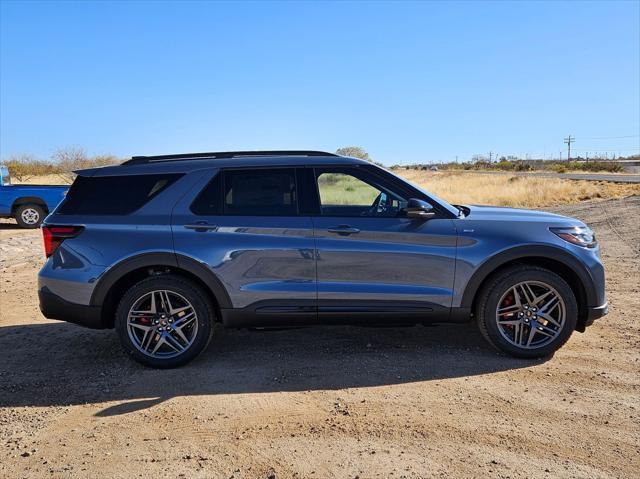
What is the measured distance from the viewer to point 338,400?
375 centimetres

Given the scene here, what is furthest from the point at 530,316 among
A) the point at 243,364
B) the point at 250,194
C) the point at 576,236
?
the point at 250,194

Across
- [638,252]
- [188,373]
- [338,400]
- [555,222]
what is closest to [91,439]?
[188,373]

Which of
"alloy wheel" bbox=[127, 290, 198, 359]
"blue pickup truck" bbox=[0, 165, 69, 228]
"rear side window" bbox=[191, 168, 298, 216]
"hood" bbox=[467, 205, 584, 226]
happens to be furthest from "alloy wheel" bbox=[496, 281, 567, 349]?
"blue pickup truck" bbox=[0, 165, 69, 228]

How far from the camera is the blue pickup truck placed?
15.1 metres

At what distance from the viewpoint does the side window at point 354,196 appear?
14.7 feet

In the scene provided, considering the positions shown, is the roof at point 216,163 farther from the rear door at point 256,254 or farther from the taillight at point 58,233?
the taillight at point 58,233

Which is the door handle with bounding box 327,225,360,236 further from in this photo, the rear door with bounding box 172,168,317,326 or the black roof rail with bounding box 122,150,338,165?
the black roof rail with bounding box 122,150,338,165

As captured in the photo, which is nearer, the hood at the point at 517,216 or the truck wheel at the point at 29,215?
the hood at the point at 517,216

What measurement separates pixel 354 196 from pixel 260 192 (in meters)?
0.84

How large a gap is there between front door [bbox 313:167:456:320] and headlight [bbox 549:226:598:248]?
3.16ft

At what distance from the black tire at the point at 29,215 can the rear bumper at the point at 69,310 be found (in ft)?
40.7

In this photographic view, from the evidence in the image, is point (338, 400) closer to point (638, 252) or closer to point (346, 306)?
point (346, 306)

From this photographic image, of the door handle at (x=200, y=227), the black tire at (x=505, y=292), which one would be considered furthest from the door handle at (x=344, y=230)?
the black tire at (x=505, y=292)

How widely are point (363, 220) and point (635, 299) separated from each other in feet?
13.4
